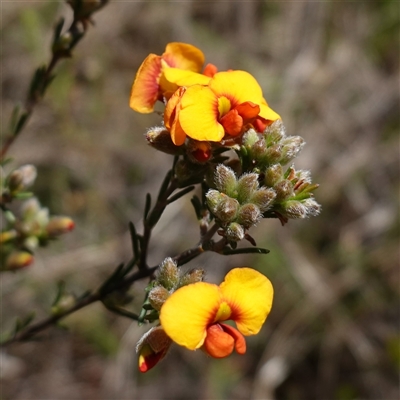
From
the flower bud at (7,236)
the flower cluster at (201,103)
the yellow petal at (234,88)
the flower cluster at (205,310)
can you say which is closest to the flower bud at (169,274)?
the flower cluster at (205,310)

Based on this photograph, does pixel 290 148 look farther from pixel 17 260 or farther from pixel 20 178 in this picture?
pixel 17 260

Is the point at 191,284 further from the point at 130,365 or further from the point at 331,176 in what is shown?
the point at 331,176

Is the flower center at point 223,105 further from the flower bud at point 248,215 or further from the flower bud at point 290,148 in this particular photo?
the flower bud at point 248,215

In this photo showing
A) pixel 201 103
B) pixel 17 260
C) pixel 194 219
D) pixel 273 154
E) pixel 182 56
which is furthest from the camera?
pixel 194 219

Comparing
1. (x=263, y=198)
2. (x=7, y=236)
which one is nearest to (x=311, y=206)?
(x=263, y=198)

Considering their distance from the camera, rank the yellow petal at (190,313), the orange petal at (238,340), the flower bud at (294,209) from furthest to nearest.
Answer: the flower bud at (294,209) → the orange petal at (238,340) → the yellow petal at (190,313)

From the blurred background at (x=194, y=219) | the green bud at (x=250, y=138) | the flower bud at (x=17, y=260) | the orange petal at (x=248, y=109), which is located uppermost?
the orange petal at (x=248, y=109)
